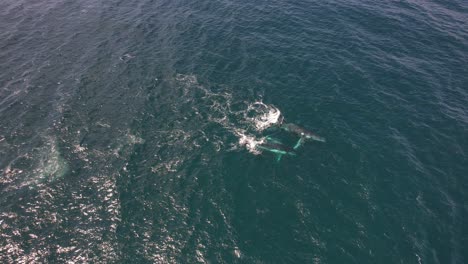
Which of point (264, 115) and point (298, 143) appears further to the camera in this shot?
point (264, 115)

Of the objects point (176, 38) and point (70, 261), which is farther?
point (176, 38)

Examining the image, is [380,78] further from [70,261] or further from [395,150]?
[70,261]

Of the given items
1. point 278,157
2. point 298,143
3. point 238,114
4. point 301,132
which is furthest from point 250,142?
point 301,132

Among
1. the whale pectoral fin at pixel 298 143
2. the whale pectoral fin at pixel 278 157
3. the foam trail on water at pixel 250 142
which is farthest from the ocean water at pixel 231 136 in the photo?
the whale pectoral fin at pixel 298 143

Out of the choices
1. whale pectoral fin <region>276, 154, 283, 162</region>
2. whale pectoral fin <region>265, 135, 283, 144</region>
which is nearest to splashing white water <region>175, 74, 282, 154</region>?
whale pectoral fin <region>265, 135, 283, 144</region>

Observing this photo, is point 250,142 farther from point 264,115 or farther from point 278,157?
point 264,115

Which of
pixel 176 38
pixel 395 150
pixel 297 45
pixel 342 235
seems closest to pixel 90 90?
pixel 176 38

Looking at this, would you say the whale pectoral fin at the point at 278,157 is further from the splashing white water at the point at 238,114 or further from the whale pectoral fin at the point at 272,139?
the splashing white water at the point at 238,114

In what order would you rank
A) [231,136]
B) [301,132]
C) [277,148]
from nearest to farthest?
1. [277,148]
2. [231,136]
3. [301,132]
